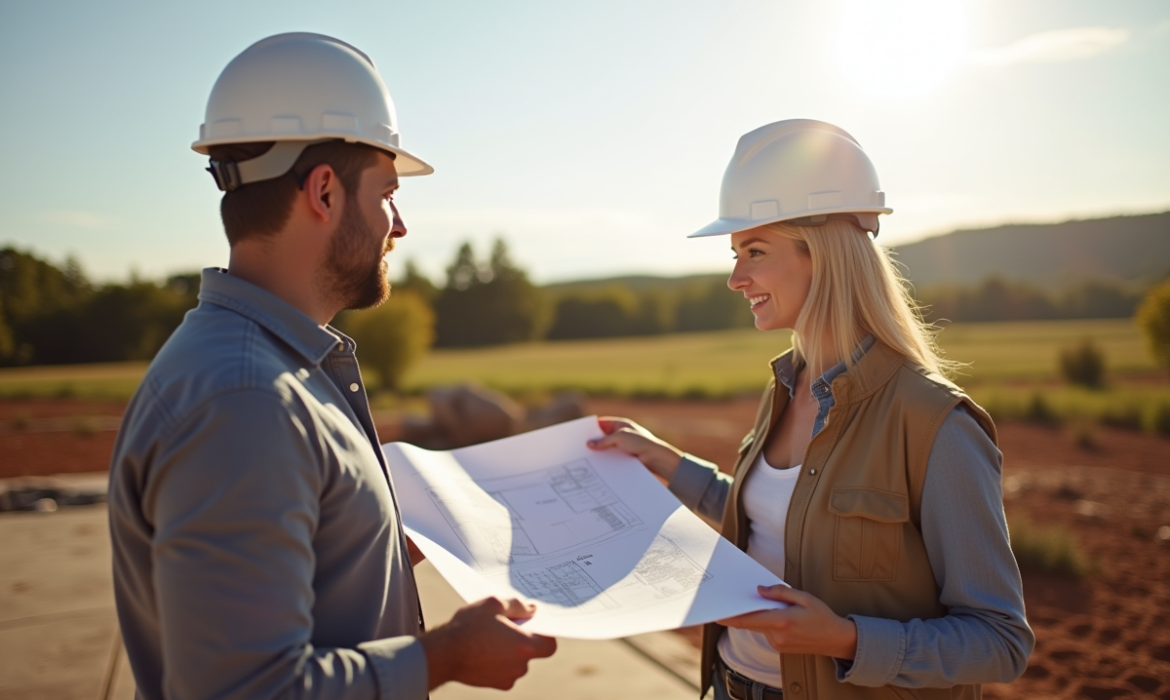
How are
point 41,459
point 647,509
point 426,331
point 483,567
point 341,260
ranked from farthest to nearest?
point 426,331
point 41,459
point 647,509
point 483,567
point 341,260

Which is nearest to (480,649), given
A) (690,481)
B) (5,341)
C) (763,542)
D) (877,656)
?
(877,656)

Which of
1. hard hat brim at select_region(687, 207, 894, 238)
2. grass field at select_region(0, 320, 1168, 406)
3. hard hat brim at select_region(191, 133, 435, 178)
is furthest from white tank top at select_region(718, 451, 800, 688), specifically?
grass field at select_region(0, 320, 1168, 406)

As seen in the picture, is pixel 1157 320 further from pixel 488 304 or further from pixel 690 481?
pixel 488 304

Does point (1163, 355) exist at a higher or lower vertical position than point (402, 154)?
lower

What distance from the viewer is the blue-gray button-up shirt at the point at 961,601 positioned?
178 centimetres

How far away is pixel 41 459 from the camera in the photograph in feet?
33.0

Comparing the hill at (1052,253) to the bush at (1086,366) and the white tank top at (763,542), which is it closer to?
the bush at (1086,366)

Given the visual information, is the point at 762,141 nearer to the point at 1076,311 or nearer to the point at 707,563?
the point at 707,563

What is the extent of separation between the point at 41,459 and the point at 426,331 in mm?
11279

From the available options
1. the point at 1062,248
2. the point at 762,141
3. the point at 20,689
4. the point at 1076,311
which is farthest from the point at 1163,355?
the point at 1062,248

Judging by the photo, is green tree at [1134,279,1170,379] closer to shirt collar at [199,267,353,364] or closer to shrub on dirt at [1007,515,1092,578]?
shrub on dirt at [1007,515,1092,578]

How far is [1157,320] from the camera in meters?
12.7

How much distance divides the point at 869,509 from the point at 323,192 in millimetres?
1592

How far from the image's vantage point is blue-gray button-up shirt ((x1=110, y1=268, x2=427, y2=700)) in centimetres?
119
